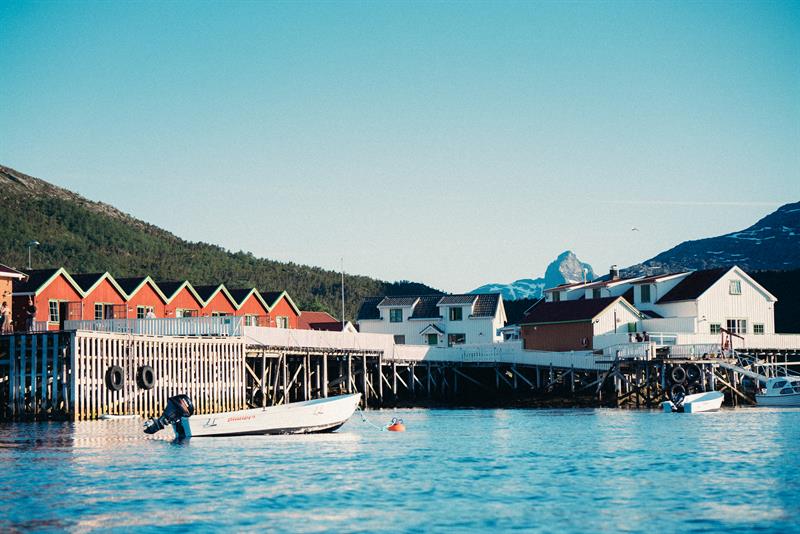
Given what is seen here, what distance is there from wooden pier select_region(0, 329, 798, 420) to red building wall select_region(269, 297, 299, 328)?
10.7m

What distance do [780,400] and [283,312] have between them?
39.3 meters

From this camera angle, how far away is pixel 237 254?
174500mm

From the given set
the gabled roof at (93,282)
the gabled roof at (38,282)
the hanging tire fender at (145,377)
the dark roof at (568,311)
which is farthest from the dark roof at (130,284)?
the dark roof at (568,311)

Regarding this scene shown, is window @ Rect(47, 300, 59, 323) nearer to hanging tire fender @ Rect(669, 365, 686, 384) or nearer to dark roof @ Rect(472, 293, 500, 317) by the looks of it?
dark roof @ Rect(472, 293, 500, 317)

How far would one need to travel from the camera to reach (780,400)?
67125mm

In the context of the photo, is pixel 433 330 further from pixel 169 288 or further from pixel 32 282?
pixel 32 282

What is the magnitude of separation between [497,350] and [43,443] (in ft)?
140

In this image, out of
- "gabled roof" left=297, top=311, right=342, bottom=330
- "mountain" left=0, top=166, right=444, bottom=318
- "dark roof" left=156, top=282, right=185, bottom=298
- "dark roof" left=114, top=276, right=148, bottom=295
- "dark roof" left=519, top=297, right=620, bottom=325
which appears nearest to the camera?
"dark roof" left=114, top=276, right=148, bottom=295

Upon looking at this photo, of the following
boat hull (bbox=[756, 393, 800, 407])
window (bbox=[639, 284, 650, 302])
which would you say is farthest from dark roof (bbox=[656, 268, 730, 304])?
boat hull (bbox=[756, 393, 800, 407])

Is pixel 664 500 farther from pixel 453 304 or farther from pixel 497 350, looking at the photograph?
pixel 453 304

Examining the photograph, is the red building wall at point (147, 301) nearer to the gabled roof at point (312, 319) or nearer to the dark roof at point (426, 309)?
the dark roof at point (426, 309)

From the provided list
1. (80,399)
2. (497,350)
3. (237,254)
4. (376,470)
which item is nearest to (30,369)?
(80,399)

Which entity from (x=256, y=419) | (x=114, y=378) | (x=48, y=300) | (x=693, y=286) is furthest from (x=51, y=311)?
(x=693, y=286)

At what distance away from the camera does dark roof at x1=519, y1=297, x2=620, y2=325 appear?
3029 inches
